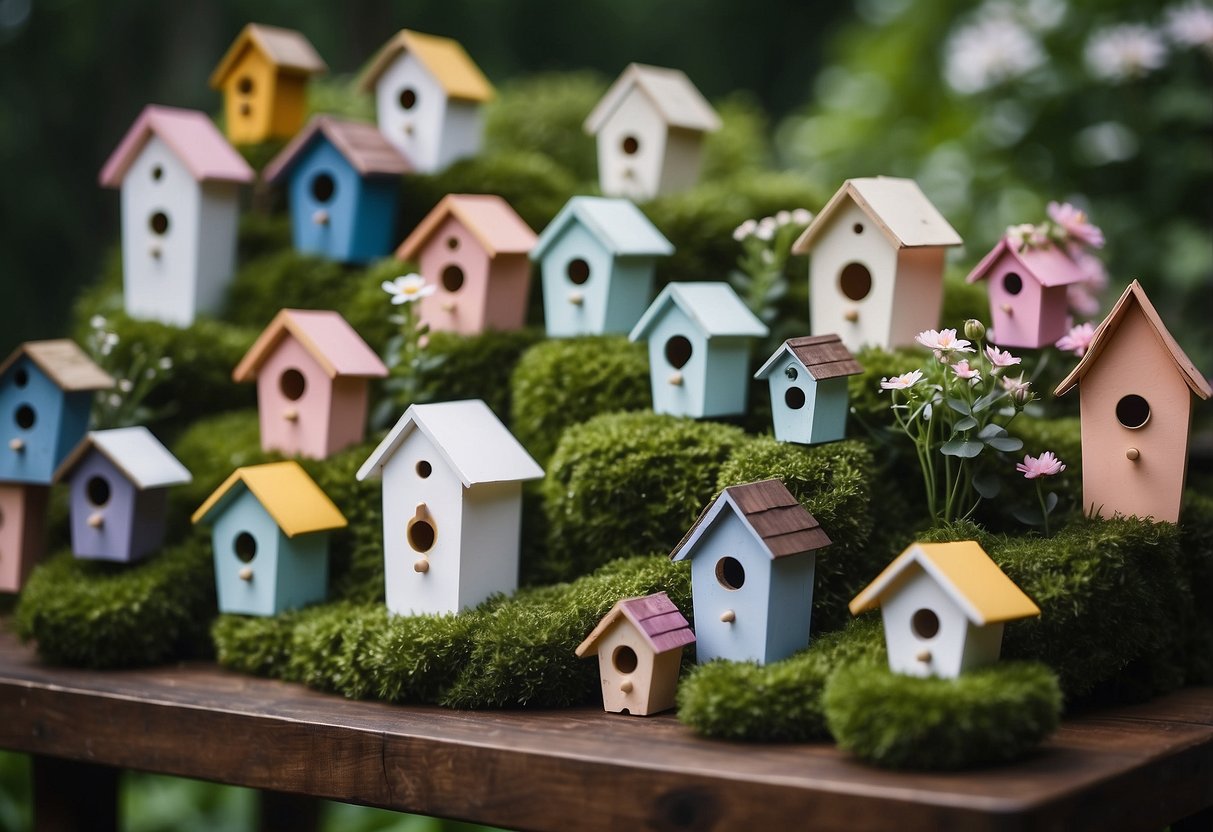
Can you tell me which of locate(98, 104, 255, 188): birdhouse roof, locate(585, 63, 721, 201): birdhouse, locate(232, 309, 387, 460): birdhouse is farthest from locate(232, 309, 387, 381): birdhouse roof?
locate(585, 63, 721, 201): birdhouse

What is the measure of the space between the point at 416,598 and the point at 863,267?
3.36 feet

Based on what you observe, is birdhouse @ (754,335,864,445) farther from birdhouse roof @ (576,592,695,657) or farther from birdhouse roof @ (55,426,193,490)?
birdhouse roof @ (55,426,193,490)

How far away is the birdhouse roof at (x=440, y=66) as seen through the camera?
297 centimetres

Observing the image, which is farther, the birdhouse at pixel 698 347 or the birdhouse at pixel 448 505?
the birdhouse at pixel 698 347

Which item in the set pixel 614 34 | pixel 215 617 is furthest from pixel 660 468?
pixel 614 34

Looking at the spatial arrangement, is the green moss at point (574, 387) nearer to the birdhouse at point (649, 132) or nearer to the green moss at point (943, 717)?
the birdhouse at point (649, 132)

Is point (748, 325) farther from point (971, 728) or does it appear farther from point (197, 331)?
point (197, 331)

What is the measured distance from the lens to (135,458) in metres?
2.42

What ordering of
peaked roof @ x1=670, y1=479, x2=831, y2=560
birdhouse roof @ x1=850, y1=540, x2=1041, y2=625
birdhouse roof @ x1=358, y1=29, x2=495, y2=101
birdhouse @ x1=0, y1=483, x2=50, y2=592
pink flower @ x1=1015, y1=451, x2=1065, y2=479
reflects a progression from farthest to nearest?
birdhouse roof @ x1=358, y1=29, x2=495, y2=101 → birdhouse @ x1=0, y1=483, x2=50, y2=592 → pink flower @ x1=1015, y1=451, x2=1065, y2=479 → peaked roof @ x1=670, y1=479, x2=831, y2=560 → birdhouse roof @ x1=850, y1=540, x2=1041, y2=625

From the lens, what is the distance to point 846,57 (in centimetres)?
588

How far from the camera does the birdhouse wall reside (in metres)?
1.92

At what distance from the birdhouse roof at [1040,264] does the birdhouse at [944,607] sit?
676 millimetres

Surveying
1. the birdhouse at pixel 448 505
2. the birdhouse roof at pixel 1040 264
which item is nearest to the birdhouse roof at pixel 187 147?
the birdhouse at pixel 448 505

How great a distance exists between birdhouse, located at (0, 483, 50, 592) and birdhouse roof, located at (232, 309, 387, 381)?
506 millimetres
